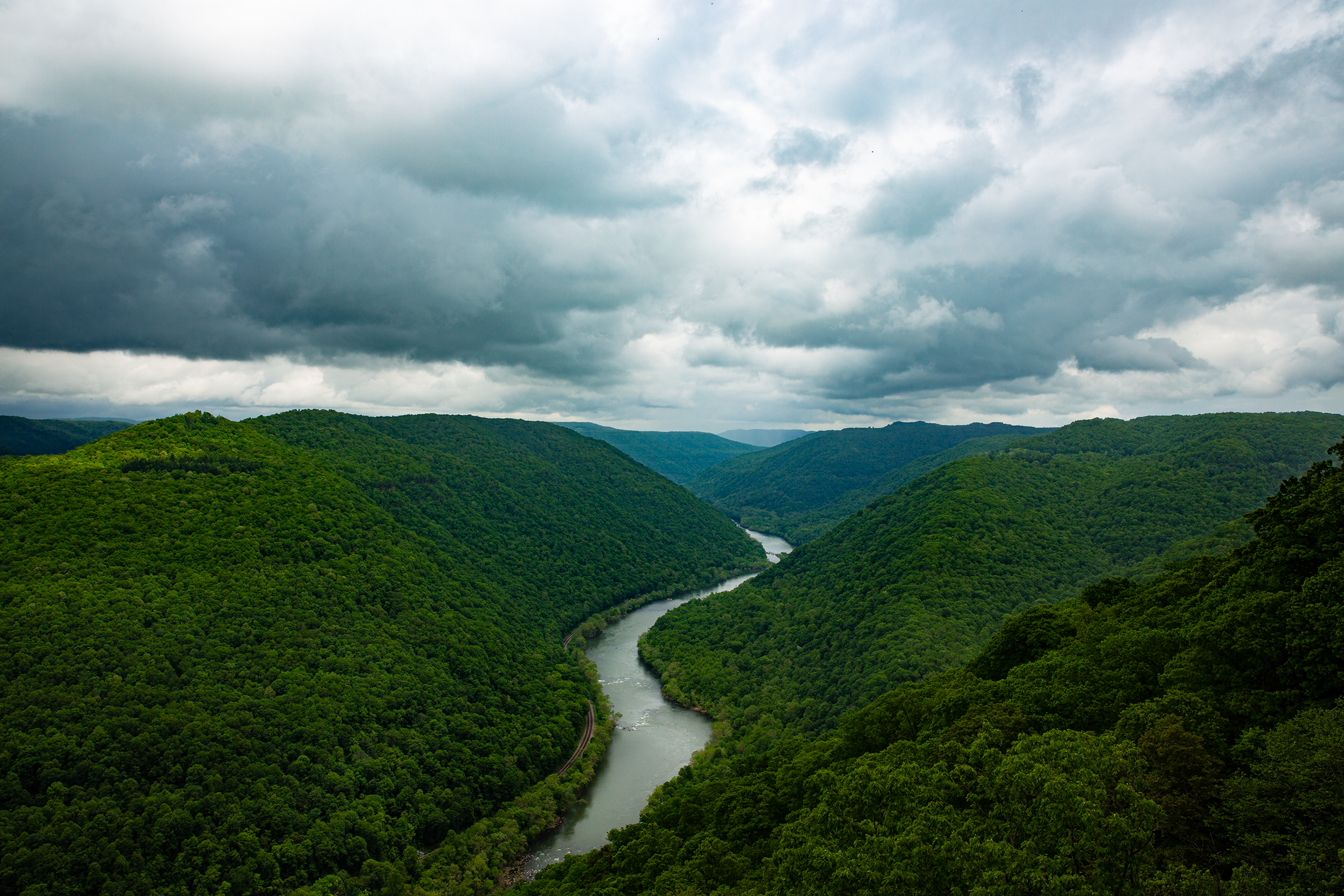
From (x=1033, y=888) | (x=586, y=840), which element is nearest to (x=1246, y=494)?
(x=586, y=840)

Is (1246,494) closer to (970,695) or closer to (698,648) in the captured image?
(698,648)

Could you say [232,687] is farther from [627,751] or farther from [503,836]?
[627,751]

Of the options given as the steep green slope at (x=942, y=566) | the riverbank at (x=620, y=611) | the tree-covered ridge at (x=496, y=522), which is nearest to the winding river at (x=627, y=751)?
the riverbank at (x=620, y=611)

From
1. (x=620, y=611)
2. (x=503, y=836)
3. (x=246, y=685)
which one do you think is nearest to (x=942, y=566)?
(x=503, y=836)

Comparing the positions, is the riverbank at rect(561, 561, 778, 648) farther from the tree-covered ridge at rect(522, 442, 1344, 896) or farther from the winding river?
the tree-covered ridge at rect(522, 442, 1344, 896)

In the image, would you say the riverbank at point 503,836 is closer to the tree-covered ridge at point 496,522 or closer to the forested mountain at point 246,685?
the forested mountain at point 246,685

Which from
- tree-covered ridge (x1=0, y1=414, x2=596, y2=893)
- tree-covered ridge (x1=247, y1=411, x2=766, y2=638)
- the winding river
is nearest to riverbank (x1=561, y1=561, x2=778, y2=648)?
tree-covered ridge (x1=247, y1=411, x2=766, y2=638)

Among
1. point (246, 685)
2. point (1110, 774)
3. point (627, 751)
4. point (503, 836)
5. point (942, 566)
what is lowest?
point (627, 751)
